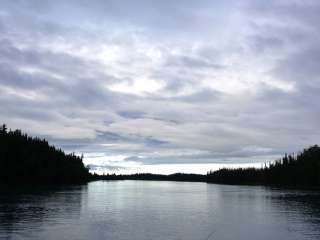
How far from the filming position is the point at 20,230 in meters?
40.1

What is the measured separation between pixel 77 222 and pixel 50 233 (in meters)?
9.11

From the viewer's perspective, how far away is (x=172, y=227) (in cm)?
4638

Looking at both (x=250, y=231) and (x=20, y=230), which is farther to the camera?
(x=250, y=231)

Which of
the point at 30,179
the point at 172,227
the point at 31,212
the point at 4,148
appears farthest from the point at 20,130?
the point at 172,227

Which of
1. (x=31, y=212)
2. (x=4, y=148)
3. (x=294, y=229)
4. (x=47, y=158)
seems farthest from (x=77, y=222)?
(x=47, y=158)

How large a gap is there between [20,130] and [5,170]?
46110 mm

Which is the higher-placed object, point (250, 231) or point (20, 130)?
point (20, 130)

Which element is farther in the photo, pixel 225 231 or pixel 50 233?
pixel 225 231

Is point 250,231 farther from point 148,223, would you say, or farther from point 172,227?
point 148,223

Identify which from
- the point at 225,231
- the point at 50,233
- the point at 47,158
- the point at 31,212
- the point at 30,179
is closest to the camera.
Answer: the point at 50,233

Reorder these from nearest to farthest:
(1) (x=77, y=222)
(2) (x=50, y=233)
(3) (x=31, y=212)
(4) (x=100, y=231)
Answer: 1. (2) (x=50, y=233)
2. (4) (x=100, y=231)
3. (1) (x=77, y=222)
4. (3) (x=31, y=212)

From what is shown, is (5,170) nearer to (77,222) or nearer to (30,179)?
(30,179)

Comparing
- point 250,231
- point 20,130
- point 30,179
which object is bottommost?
point 250,231

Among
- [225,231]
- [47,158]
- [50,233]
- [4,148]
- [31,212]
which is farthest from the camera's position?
[47,158]
